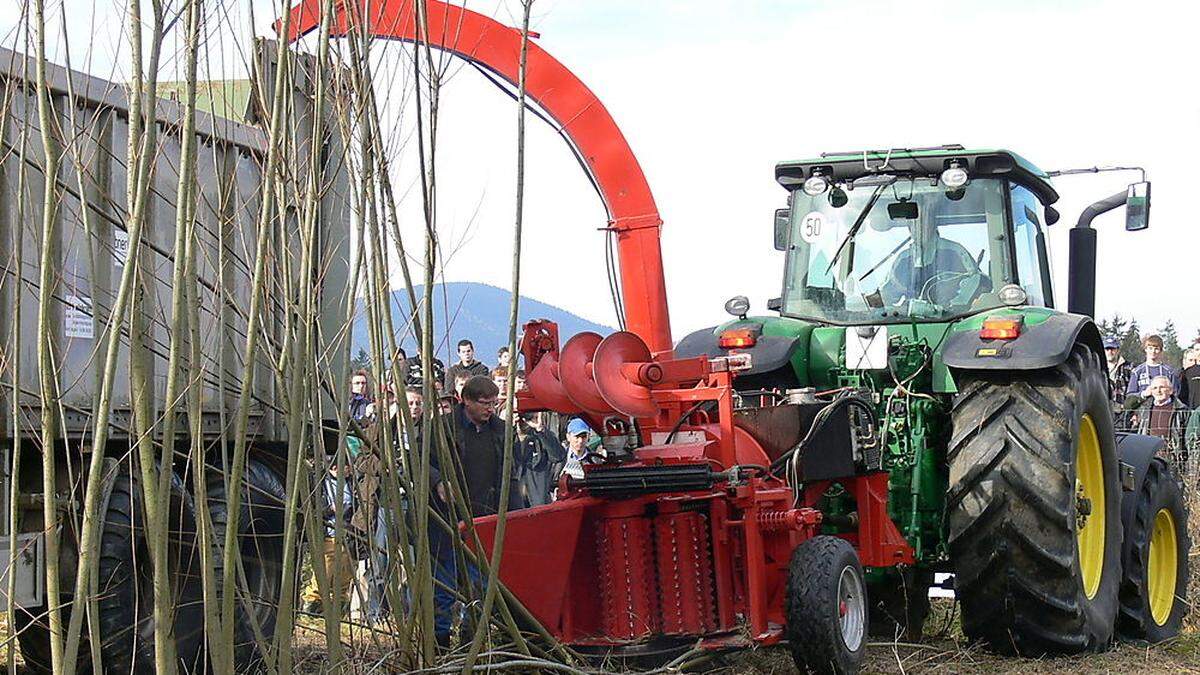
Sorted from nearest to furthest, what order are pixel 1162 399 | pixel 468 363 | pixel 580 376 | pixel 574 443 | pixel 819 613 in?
pixel 819 613 < pixel 580 376 < pixel 574 443 < pixel 468 363 < pixel 1162 399

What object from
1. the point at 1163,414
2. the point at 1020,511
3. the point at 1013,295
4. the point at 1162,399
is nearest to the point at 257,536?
the point at 1020,511

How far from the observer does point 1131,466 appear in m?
7.99

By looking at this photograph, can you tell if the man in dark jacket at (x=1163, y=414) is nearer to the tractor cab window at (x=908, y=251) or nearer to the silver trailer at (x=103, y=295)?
the tractor cab window at (x=908, y=251)

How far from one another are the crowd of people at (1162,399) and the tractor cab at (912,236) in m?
4.26

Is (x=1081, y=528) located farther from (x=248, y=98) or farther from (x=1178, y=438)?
(x=1178, y=438)

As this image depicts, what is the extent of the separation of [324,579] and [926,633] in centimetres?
432

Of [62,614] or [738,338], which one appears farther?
[738,338]

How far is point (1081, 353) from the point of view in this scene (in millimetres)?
7242

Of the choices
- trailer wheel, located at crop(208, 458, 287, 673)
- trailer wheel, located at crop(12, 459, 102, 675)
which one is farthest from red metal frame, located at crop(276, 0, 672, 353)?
trailer wheel, located at crop(12, 459, 102, 675)

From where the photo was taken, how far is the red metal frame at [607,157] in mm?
8359

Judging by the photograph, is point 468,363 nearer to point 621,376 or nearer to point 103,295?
point 621,376

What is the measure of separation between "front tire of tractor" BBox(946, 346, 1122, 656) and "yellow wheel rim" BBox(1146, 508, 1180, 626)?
1482 millimetres

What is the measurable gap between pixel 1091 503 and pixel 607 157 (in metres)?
3.01

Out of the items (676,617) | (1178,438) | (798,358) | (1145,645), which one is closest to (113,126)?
(676,617)
